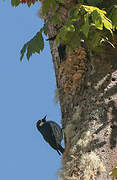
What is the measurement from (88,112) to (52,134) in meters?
2.09

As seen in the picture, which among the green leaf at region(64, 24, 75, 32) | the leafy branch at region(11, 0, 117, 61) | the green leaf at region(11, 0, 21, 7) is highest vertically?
the green leaf at region(11, 0, 21, 7)

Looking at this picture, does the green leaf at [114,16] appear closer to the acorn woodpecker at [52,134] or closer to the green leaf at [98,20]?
the green leaf at [98,20]

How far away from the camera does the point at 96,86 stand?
3787mm

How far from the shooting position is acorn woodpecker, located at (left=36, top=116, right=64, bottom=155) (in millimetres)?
5457

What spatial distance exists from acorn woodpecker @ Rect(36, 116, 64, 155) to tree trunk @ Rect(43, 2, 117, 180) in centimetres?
116

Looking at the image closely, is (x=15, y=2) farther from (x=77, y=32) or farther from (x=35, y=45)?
(x=77, y=32)

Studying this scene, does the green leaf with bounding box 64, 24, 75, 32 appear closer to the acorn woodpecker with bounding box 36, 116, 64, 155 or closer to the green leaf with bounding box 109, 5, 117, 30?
the green leaf with bounding box 109, 5, 117, 30

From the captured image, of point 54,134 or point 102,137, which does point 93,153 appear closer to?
point 102,137

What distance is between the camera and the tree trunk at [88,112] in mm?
3291

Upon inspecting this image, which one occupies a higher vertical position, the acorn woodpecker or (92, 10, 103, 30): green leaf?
the acorn woodpecker

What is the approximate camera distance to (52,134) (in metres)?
5.68

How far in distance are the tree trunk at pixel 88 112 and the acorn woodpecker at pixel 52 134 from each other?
116cm

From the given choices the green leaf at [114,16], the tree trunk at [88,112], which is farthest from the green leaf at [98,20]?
the tree trunk at [88,112]

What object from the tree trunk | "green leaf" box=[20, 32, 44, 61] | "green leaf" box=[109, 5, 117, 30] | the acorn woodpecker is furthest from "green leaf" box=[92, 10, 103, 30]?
the acorn woodpecker
